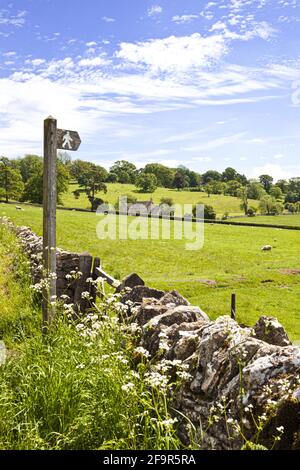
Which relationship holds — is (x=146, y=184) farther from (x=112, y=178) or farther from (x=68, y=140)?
(x=68, y=140)

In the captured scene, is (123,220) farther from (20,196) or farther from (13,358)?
(13,358)

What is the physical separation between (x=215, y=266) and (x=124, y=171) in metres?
133

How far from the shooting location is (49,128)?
8.70m

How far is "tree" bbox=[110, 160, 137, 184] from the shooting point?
526 ft

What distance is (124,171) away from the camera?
167m

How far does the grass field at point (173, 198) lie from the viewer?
11188cm

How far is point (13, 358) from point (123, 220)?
58.1 m

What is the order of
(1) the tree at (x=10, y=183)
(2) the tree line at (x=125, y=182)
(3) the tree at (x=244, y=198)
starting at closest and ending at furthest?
1. (2) the tree line at (x=125, y=182)
2. (1) the tree at (x=10, y=183)
3. (3) the tree at (x=244, y=198)

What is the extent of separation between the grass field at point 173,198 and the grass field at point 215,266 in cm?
5441

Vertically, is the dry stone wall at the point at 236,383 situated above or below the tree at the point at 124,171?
below

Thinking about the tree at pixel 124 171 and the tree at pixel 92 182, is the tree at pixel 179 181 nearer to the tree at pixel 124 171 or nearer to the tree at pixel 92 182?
the tree at pixel 124 171

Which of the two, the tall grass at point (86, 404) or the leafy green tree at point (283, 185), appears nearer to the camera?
the tall grass at point (86, 404)

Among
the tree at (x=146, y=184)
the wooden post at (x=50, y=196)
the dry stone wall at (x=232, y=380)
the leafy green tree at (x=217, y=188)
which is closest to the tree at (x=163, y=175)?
the leafy green tree at (x=217, y=188)

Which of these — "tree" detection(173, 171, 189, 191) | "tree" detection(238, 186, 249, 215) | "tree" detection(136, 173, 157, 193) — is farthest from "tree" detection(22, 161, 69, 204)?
"tree" detection(173, 171, 189, 191)
